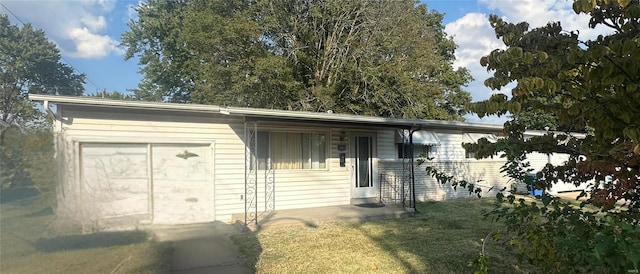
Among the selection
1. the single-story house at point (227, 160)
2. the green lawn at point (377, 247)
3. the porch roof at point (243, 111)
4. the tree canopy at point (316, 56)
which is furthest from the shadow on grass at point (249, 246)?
the tree canopy at point (316, 56)

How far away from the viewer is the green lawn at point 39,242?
2.00 metres

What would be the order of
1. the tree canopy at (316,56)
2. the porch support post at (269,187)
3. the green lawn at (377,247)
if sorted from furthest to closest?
the tree canopy at (316,56)
the porch support post at (269,187)
the green lawn at (377,247)

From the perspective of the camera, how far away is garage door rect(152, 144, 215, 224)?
229cm

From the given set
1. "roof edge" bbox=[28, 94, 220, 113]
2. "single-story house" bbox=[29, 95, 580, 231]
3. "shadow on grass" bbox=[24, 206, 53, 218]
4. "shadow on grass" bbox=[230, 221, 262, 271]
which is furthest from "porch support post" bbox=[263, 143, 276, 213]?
"shadow on grass" bbox=[24, 206, 53, 218]

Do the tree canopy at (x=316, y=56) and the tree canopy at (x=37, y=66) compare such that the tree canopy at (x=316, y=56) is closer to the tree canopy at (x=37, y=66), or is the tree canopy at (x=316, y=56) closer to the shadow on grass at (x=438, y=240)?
the tree canopy at (x=37, y=66)

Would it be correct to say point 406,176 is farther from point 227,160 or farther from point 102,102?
point 102,102

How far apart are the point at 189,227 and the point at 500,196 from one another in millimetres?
2272

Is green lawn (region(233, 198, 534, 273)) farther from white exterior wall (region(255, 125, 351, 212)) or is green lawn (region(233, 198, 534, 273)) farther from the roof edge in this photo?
the roof edge

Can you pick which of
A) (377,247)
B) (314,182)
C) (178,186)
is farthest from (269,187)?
(178,186)

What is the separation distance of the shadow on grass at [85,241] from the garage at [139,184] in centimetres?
10

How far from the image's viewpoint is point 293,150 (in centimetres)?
920

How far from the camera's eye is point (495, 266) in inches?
190

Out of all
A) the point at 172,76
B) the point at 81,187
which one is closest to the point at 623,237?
the point at 81,187

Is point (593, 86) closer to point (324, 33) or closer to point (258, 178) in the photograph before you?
point (258, 178)
